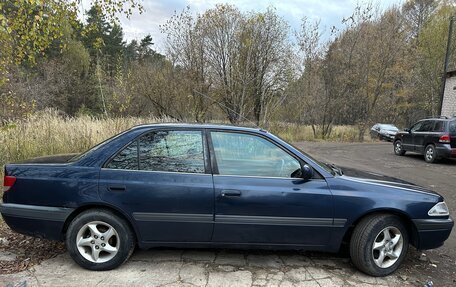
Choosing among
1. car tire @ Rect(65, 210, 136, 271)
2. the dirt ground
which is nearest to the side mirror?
the dirt ground

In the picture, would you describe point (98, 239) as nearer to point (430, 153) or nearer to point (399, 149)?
point (430, 153)

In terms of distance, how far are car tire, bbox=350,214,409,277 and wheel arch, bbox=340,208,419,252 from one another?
0.12 feet

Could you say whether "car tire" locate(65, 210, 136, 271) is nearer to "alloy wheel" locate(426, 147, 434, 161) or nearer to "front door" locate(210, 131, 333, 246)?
"front door" locate(210, 131, 333, 246)

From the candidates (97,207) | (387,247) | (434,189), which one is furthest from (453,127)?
(97,207)

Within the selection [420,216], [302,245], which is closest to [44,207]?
[302,245]

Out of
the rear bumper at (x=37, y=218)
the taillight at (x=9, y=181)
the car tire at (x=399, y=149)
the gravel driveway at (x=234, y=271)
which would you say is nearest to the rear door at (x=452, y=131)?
the car tire at (x=399, y=149)

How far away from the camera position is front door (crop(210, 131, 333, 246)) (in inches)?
138

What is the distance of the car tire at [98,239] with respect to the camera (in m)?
3.51

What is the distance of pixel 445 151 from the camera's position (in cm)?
1220

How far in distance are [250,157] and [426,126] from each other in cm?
1257

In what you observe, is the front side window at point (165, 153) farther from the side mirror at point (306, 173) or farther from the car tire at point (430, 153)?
the car tire at point (430, 153)

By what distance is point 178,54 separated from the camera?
19.5 m

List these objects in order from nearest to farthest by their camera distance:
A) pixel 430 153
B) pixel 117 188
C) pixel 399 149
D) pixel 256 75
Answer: pixel 117 188 < pixel 430 153 < pixel 399 149 < pixel 256 75

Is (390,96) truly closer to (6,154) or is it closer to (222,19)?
(222,19)
